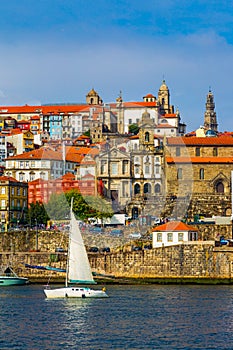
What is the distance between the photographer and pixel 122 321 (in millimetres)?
45375

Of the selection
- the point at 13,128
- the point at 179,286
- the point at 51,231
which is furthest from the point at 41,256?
the point at 13,128

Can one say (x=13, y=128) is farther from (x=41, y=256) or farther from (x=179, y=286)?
(x=179, y=286)

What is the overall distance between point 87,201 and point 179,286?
914 inches

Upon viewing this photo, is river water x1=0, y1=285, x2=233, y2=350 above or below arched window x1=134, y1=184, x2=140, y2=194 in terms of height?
below

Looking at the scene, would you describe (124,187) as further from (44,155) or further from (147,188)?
(44,155)

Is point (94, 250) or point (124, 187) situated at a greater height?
point (124, 187)

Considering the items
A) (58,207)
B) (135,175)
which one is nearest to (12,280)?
(58,207)

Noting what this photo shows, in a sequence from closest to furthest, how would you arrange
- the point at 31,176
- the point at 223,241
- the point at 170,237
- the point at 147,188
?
1. the point at 170,237
2. the point at 223,241
3. the point at 147,188
4. the point at 31,176

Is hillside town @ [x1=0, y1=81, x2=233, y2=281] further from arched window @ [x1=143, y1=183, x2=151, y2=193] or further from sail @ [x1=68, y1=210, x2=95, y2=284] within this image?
sail @ [x1=68, y1=210, x2=95, y2=284]

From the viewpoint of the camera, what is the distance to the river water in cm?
3941

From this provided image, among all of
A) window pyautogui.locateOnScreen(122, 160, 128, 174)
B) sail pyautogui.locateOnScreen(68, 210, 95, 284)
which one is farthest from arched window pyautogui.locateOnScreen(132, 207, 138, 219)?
sail pyautogui.locateOnScreen(68, 210, 95, 284)

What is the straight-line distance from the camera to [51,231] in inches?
3044

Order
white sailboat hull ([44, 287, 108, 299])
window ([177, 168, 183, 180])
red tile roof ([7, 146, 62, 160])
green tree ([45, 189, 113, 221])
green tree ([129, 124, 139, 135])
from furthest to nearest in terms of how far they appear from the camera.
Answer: green tree ([129, 124, 139, 135])
red tile roof ([7, 146, 62, 160])
window ([177, 168, 183, 180])
green tree ([45, 189, 113, 221])
white sailboat hull ([44, 287, 108, 299])

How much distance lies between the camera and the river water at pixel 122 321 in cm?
3941
